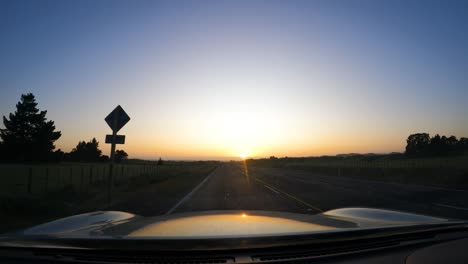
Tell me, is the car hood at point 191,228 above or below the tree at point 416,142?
below

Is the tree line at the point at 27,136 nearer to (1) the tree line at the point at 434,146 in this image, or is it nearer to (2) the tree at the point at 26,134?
(2) the tree at the point at 26,134

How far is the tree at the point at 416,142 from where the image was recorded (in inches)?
5775

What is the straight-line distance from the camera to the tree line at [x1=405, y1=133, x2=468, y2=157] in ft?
432

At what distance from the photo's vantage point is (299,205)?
656 inches

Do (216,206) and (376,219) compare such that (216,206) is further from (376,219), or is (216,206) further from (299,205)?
(376,219)

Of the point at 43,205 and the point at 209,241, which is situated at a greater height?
the point at 209,241

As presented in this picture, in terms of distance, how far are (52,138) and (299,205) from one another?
6929 cm

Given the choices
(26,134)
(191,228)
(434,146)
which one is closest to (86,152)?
(26,134)

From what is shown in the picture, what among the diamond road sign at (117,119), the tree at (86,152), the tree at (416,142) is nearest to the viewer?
the diamond road sign at (117,119)

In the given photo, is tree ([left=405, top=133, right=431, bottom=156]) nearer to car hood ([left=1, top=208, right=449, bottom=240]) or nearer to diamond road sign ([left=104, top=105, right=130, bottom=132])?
diamond road sign ([left=104, top=105, right=130, bottom=132])

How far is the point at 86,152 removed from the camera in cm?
12512

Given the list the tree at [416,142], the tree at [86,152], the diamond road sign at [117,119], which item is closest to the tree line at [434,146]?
the tree at [416,142]

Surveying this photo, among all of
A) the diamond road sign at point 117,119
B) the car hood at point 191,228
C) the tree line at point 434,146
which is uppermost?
the tree line at point 434,146

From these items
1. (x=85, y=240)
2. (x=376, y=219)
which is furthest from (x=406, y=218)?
(x=85, y=240)
